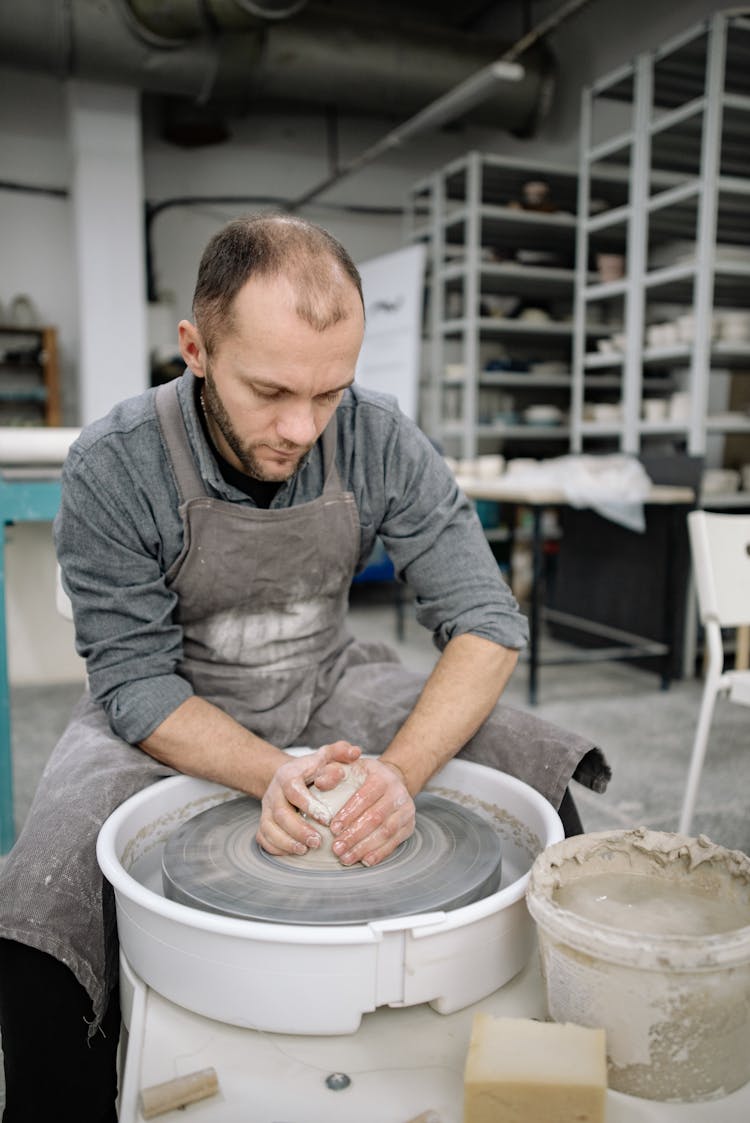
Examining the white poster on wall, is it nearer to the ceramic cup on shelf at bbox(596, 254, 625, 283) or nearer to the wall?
the ceramic cup on shelf at bbox(596, 254, 625, 283)

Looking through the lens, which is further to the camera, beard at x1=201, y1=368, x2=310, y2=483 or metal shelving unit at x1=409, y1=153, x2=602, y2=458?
metal shelving unit at x1=409, y1=153, x2=602, y2=458

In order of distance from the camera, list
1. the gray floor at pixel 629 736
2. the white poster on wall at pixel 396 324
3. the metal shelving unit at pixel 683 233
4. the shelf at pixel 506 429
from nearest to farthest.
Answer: the gray floor at pixel 629 736, the metal shelving unit at pixel 683 233, the white poster on wall at pixel 396 324, the shelf at pixel 506 429

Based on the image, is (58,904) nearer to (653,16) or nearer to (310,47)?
(310,47)

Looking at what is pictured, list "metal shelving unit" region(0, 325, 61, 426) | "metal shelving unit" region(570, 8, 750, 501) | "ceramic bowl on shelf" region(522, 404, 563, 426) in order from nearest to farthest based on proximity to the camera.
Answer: "metal shelving unit" region(570, 8, 750, 501), "ceramic bowl on shelf" region(522, 404, 563, 426), "metal shelving unit" region(0, 325, 61, 426)

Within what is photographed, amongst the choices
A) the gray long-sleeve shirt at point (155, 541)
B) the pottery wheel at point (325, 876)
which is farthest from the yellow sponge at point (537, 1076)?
the gray long-sleeve shirt at point (155, 541)

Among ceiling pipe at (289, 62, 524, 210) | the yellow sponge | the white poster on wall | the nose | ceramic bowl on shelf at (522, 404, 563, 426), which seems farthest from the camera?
ceramic bowl on shelf at (522, 404, 563, 426)

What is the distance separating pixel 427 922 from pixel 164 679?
464 millimetres

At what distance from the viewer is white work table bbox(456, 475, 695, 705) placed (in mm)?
2684

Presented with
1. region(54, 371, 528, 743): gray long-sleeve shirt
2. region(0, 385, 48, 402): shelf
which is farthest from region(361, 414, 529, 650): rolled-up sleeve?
region(0, 385, 48, 402): shelf

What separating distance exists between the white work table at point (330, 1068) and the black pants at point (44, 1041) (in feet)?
0.25

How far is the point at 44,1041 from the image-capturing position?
704mm

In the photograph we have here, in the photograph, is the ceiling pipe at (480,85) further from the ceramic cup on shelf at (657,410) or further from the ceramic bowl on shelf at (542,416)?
the ceramic bowl on shelf at (542,416)

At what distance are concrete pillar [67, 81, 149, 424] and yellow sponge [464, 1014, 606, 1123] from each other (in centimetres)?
469

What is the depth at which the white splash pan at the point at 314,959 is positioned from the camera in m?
0.61
